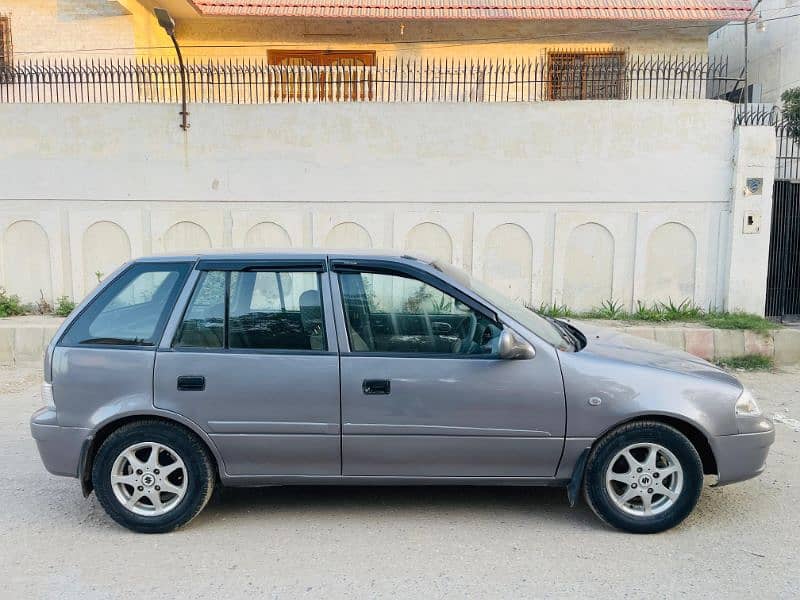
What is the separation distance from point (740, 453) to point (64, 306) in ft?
31.9

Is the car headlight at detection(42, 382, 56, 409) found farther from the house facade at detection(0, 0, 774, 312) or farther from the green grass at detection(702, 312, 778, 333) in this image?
the green grass at detection(702, 312, 778, 333)

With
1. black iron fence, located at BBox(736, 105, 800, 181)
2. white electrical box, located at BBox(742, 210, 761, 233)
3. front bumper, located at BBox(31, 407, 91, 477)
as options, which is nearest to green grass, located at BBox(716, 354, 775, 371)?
white electrical box, located at BBox(742, 210, 761, 233)

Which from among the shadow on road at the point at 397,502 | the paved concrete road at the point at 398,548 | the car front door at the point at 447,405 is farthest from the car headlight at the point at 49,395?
the car front door at the point at 447,405

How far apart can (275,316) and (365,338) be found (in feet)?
1.88

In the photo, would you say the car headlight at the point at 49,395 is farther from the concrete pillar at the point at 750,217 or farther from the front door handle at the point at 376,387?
the concrete pillar at the point at 750,217

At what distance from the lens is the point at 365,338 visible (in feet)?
12.6

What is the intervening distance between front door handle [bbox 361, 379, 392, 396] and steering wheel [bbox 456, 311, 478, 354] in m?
0.48

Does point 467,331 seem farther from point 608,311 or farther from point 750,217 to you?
point 750,217

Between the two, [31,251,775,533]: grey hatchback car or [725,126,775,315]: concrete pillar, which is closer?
[31,251,775,533]: grey hatchback car

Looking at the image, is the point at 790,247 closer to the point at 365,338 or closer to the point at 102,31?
the point at 365,338

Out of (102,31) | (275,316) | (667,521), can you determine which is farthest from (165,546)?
(102,31)

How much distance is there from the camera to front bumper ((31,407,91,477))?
3787 millimetres

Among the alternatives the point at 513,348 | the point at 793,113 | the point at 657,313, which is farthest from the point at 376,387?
the point at 793,113

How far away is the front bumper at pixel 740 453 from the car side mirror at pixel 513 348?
1.20 m
